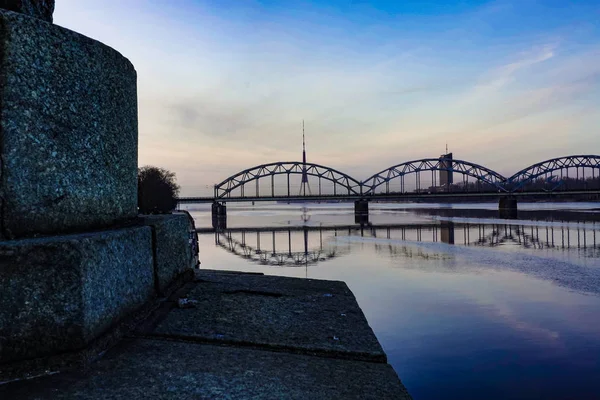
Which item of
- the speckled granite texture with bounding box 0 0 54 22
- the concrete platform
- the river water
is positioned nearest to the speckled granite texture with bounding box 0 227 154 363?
the concrete platform

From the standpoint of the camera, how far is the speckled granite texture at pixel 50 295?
1.88 m

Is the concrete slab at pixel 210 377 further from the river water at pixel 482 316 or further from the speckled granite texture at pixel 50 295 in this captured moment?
the river water at pixel 482 316

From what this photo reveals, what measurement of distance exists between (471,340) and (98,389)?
22.2 feet

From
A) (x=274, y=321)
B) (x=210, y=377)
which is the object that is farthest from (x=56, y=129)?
(x=274, y=321)

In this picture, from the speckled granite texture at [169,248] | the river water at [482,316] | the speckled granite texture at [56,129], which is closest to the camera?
the speckled granite texture at [56,129]

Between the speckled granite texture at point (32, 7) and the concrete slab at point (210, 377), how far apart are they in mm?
2216

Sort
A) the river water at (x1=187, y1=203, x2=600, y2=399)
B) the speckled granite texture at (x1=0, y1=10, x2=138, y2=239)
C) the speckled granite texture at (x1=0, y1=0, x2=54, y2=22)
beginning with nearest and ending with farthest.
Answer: the speckled granite texture at (x1=0, y1=10, x2=138, y2=239) < the speckled granite texture at (x1=0, y1=0, x2=54, y2=22) < the river water at (x1=187, y1=203, x2=600, y2=399)

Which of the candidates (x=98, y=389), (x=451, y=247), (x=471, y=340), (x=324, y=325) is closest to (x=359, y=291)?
(x=471, y=340)

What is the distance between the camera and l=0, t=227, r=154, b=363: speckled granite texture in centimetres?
188

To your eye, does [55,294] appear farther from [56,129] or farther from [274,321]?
[274,321]

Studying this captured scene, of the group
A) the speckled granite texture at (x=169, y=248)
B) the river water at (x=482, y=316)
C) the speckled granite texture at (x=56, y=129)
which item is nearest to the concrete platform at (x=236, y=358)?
the speckled granite texture at (x=169, y=248)

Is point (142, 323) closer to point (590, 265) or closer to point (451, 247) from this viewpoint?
point (590, 265)

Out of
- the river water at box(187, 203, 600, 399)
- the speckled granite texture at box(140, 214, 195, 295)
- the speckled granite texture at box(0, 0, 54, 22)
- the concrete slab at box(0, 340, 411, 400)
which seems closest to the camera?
the concrete slab at box(0, 340, 411, 400)

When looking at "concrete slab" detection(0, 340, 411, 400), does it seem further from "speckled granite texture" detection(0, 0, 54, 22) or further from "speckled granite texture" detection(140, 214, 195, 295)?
"speckled granite texture" detection(0, 0, 54, 22)
